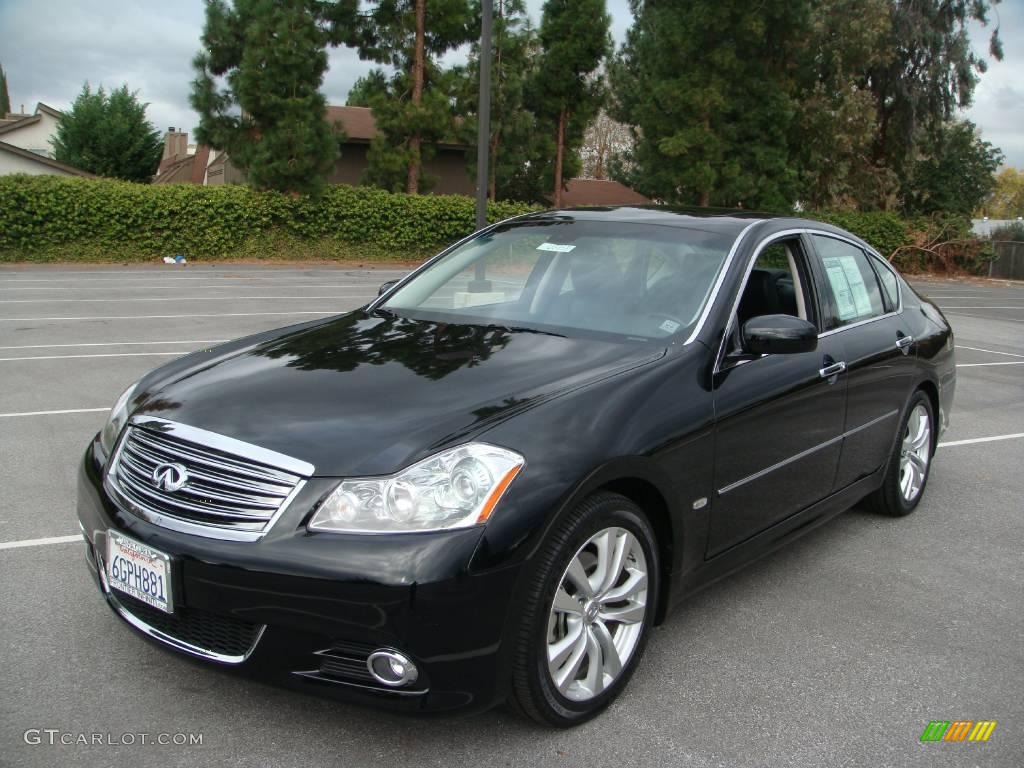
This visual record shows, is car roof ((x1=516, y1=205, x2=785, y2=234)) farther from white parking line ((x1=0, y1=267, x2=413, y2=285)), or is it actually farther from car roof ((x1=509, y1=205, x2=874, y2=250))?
white parking line ((x1=0, y1=267, x2=413, y2=285))

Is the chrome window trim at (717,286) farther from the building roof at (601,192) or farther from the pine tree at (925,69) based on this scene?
the building roof at (601,192)

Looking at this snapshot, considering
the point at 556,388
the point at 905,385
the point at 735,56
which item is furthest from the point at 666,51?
the point at 556,388

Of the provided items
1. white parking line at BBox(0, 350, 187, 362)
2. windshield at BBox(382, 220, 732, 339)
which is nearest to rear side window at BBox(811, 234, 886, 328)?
windshield at BBox(382, 220, 732, 339)

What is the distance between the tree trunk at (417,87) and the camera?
94.8 ft

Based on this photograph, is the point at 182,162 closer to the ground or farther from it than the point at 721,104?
closer to the ground

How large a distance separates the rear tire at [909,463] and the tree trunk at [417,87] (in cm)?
2541

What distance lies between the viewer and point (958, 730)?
322 cm

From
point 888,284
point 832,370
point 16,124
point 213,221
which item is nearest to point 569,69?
point 213,221

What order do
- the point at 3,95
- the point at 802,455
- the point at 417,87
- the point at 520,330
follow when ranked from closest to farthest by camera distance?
the point at 520,330 → the point at 802,455 → the point at 417,87 → the point at 3,95

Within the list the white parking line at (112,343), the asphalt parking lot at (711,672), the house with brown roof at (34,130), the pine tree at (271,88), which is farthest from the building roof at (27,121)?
the asphalt parking lot at (711,672)

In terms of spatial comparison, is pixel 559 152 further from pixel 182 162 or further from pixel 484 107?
pixel 182 162

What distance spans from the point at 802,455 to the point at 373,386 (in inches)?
76.6

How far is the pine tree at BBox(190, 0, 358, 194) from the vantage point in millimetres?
26516

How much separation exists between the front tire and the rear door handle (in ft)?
4.72
